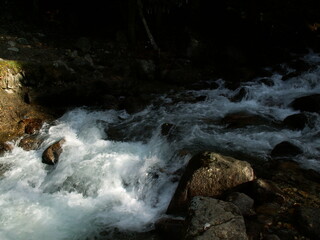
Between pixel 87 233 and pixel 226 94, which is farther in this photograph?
pixel 226 94

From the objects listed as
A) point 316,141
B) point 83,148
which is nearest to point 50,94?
point 83,148

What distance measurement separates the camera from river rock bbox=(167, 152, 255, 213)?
5.00m

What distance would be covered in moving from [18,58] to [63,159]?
185 inches

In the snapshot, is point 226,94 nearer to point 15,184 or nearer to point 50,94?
point 50,94

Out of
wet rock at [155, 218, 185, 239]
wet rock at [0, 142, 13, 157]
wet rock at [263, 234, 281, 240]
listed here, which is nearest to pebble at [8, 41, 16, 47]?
wet rock at [0, 142, 13, 157]

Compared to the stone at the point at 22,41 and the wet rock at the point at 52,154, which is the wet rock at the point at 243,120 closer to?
the wet rock at the point at 52,154

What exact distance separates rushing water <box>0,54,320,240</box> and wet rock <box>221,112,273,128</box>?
235 millimetres

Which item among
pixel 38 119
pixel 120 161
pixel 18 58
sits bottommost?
pixel 120 161

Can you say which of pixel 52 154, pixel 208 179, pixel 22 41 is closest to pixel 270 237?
pixel 208 179

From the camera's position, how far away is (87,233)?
16.4 ft

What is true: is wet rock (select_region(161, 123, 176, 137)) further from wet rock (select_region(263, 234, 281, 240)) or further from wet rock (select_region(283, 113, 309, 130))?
wet rock (select_region(263, 234, 281, 240))

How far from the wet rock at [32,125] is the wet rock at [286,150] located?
6254 mm

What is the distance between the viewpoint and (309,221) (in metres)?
4.28

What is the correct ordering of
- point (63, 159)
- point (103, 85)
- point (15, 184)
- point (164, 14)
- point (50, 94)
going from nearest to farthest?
point (15, 184)
point (63, 159)
point (50, 94)
point (103, 85)
point (164, 14)
